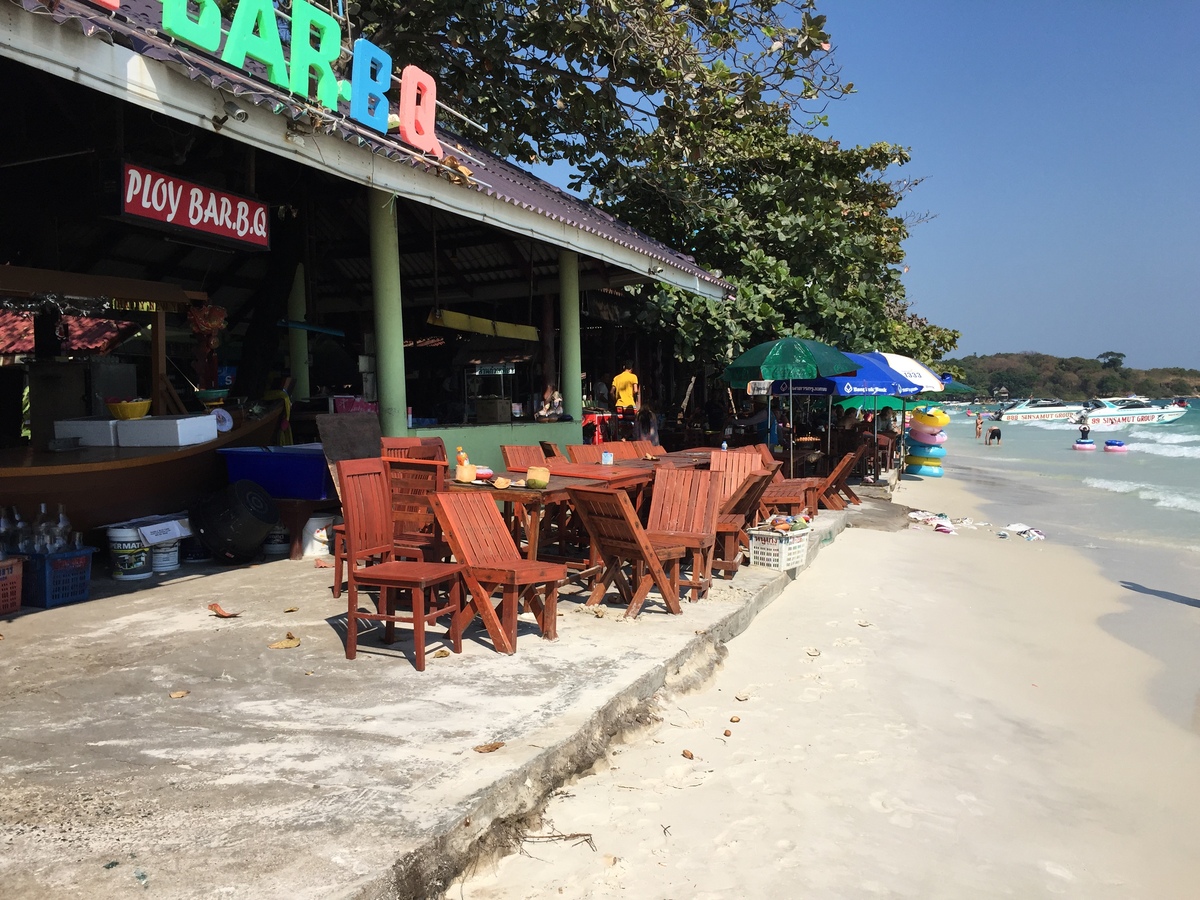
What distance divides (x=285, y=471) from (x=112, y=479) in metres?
1.40

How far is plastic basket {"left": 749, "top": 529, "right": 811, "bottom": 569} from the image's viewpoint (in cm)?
765

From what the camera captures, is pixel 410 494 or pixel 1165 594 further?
pixel 1165 594

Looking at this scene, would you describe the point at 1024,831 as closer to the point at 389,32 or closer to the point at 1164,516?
the point at 389,32

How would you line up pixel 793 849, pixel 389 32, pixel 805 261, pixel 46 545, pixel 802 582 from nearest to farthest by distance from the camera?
1. pixel 793 849
2. pixel 46 545
3. pixel 802 582
4. pixel 389 32
5. pixel 805 261

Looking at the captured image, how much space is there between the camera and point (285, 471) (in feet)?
24.1

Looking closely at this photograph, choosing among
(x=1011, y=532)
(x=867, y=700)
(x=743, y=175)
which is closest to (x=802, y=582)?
(x=867, y=700)

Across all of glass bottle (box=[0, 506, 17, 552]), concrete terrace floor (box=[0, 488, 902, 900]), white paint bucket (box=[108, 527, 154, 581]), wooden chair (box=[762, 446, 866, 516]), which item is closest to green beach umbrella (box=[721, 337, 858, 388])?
wooden chair (box=[762, 446, 866, 516])

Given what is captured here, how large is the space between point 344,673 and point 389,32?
10.7 m

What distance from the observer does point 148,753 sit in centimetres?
326

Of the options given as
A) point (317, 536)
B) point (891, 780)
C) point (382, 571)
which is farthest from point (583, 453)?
point (891, 780)

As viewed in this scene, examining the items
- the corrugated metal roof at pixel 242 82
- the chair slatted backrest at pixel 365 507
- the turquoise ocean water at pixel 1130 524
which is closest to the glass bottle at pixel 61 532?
the chair slatted backrest at pixel 365 507

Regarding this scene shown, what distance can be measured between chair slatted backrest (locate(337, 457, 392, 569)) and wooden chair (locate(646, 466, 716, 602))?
6.28 ft

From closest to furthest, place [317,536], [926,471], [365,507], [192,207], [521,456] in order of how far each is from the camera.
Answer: [365,507], [192,207], [317,536], [521,456], [926,471]

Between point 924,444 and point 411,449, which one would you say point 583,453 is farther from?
point 924,444
